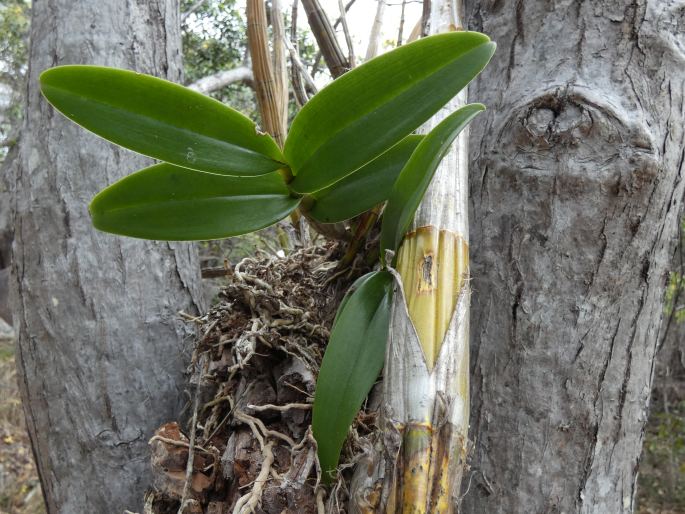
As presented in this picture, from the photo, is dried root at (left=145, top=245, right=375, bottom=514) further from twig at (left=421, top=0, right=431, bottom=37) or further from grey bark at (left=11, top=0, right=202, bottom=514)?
twig at (left=421, top=0, right=431, bottom=37)

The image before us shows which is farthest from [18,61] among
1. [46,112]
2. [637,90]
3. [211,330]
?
[637,90]

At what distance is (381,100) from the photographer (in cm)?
38

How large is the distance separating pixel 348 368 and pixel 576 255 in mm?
204

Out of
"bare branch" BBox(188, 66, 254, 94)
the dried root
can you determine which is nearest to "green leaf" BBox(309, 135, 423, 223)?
the dried root

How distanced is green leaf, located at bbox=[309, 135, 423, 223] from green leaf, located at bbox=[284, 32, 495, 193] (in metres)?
0.05

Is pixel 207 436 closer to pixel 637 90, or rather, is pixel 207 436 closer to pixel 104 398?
pixel 104 398

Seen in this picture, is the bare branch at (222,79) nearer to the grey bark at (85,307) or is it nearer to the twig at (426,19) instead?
the grey bark at (85,307)

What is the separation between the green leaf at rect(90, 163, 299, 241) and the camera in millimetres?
422

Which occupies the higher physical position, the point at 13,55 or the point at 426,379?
the point at 13,55

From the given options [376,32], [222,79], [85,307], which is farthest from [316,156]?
[222,79]

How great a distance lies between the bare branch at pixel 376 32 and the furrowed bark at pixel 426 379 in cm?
44

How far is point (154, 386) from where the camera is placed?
1.87 ft

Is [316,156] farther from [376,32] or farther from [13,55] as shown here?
[13,55]

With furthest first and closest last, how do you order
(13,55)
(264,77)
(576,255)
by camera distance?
(13,55)
(264,77)
(576,255)
